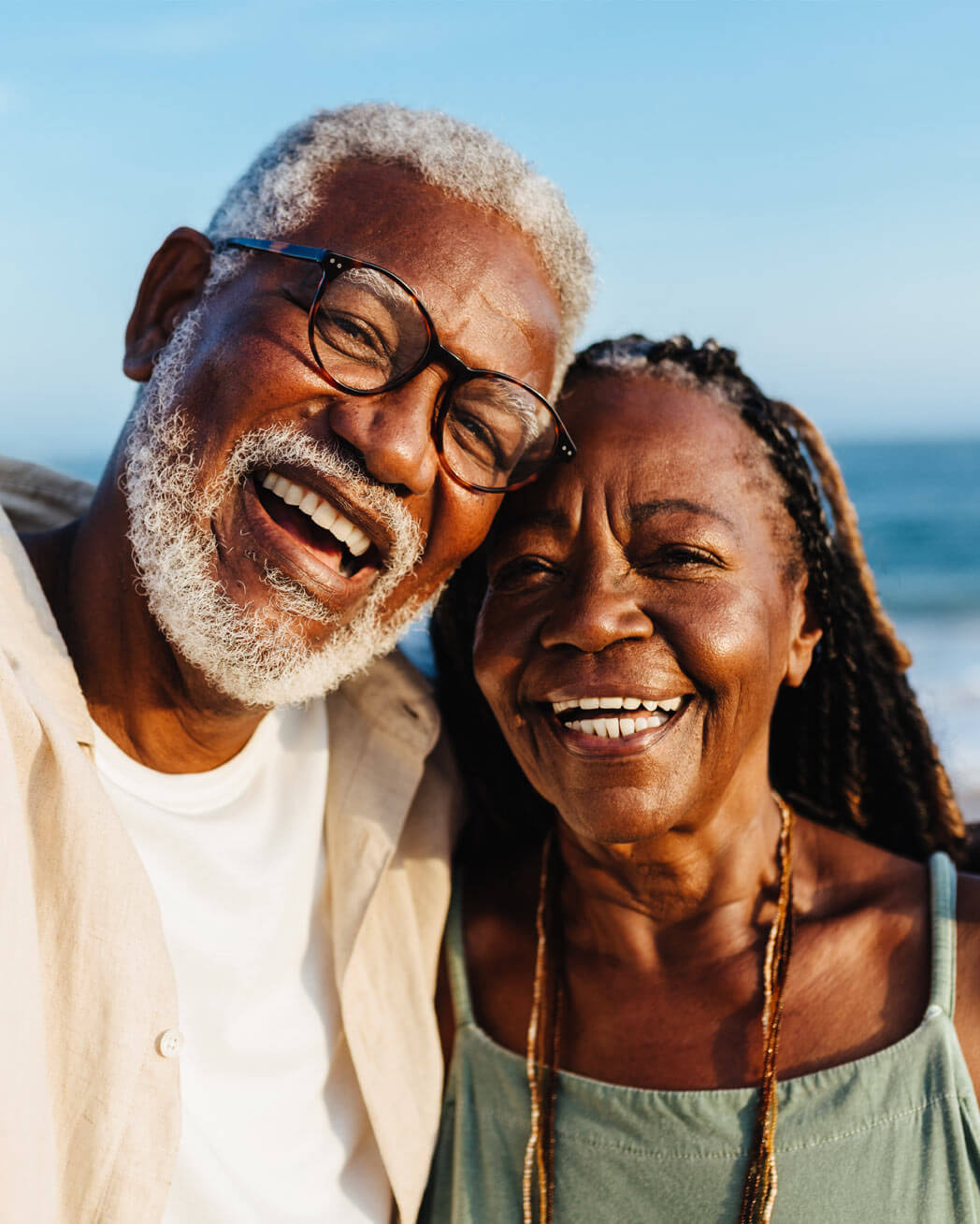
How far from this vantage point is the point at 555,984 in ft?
9.00

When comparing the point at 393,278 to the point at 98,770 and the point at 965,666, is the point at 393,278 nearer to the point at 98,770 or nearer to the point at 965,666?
the point at 98,770

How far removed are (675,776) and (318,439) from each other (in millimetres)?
1026

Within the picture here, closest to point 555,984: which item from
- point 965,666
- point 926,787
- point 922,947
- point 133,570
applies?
point 922,947

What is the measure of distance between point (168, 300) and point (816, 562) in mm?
1685

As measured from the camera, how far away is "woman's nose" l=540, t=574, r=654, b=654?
7.91 feet

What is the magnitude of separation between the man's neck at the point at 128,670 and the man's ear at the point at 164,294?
37 centimetres

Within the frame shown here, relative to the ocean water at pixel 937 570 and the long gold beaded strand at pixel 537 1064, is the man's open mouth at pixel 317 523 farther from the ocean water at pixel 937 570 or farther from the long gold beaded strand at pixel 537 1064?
the ocean water at pixel 937 570

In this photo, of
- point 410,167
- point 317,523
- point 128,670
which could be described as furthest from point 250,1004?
point 410,167

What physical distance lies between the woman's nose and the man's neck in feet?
2.38

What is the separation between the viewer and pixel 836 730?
10.3ft

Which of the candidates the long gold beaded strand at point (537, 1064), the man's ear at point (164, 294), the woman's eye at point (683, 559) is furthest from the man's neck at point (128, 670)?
the woman's eye at point (683, 559)

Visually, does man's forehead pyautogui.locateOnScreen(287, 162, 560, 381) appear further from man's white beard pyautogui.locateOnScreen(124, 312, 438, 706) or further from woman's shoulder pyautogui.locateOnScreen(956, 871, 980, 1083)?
woman's shoulder pyautogui.locateOnScreen(956, 871, 980, 1083)

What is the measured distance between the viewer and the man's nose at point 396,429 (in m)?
2.41

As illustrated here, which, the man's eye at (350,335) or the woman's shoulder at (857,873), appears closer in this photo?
the man's eye at (350,335)
